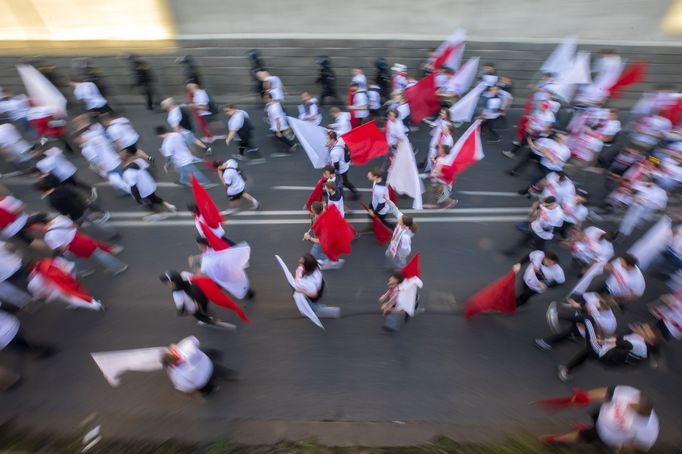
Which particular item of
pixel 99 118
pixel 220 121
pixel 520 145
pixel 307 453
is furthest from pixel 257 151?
pixel 307 453

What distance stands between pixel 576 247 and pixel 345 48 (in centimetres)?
925

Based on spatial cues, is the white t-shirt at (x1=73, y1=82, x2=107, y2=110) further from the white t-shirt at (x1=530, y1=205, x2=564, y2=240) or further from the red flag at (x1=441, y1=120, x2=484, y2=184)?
the white t-shirt at (x1=530, y1=205, x2=564, y2=240)

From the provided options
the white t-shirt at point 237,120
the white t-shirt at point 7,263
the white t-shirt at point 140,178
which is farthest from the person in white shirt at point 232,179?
the white t-shirt at point 7,263

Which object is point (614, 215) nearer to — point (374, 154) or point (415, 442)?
point (374, 154)

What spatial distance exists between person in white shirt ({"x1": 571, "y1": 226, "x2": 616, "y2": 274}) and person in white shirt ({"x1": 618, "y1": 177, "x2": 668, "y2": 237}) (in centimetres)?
169

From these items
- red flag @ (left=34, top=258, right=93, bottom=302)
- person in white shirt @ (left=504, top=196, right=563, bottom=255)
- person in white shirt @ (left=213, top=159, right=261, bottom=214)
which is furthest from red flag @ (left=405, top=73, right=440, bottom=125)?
red flag @ (left=34, top=258, right=93, bottom=302)

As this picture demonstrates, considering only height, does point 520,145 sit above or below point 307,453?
above

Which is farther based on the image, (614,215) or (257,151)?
(257,151)

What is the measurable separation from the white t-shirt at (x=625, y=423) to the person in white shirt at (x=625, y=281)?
1.91m

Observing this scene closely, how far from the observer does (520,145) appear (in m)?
10.2

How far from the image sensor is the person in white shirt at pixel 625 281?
5.47 metres

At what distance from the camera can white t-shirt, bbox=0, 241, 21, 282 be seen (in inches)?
239

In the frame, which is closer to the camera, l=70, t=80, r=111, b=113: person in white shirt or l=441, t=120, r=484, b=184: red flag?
l=441, t=120, r=484, b=184: red flag

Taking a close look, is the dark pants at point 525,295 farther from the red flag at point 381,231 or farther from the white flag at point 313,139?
the white flag at point 313,139
